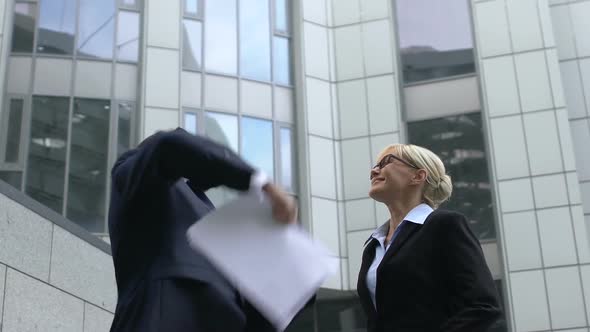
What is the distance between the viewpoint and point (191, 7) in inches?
822

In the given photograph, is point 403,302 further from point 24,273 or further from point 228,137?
point 228,137

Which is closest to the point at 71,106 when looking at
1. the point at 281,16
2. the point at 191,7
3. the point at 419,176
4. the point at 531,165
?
the point at 191,7

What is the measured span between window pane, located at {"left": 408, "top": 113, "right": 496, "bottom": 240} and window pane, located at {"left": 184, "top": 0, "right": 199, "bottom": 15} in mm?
5833

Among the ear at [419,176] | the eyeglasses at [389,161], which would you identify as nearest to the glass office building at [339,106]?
the eyeglasses at [389,161]

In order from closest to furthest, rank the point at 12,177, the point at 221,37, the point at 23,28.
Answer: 1. the point at 12,177
2. the point at 23,28
3. the point at 221,37

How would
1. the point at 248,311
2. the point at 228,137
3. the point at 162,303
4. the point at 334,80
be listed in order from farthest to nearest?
the point at 334,80 < the point at 228,137 < the point at 248,311 < the point at 162,303

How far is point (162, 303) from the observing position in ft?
9.52

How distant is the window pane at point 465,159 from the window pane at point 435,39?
1.27 metres

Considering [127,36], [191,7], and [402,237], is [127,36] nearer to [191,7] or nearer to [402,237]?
[191,7]

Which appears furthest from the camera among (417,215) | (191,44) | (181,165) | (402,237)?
(191,44)

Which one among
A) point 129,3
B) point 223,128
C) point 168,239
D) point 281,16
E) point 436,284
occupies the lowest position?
point 436,284

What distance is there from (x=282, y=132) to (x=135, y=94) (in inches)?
148

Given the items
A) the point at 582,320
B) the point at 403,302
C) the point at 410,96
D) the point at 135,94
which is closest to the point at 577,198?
the point at 582,320

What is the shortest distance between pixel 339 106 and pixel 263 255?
1946 cm
